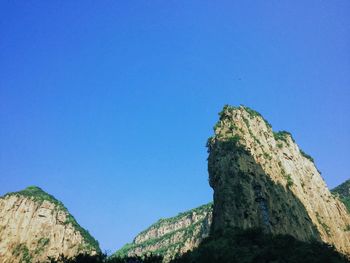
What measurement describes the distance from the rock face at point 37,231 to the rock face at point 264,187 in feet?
286

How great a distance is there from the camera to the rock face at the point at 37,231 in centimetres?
15725

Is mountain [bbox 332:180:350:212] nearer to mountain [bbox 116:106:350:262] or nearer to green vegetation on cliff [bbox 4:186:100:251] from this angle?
mountain [bbox 116:106:350:262]

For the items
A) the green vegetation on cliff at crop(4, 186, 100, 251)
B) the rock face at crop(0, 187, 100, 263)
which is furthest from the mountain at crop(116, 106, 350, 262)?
the rock face at crop(0, 187, 100, 263)

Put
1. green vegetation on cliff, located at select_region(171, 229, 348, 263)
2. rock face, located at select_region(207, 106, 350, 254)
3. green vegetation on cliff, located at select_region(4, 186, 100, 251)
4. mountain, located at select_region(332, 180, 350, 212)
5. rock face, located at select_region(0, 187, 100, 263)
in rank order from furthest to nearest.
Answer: mountain, located at select_region(332, 180, 350, 212)
green vegetation on cliff, located at select_region(4, 186, 100, 251)
rock face, located at select_region(0, 187, 100, 263)
rock face, located at select_region(207, 106, 350, 254)
green vegetation on cliff, located at select_region(171, 229, 348, 263)

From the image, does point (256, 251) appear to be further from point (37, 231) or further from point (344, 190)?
point (344, 190)

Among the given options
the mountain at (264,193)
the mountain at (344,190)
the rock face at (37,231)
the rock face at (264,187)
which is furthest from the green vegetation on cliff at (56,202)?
the mountain at (344,190)

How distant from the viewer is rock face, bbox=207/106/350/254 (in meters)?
75.0

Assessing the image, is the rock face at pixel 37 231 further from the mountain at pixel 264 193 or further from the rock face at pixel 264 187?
the rock face at pixel 264 187

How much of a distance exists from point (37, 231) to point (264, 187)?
390ft

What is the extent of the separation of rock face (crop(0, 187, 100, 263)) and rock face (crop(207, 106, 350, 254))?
87.1 meters

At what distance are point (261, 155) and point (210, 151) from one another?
12.6 m

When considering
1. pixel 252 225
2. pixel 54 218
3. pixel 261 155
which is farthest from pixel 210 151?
pixel 54 218

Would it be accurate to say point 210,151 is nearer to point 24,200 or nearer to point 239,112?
point 239,112

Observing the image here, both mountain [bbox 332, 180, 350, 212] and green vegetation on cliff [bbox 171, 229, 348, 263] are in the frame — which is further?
mountain [bbox 332, 180, 350, 212]
